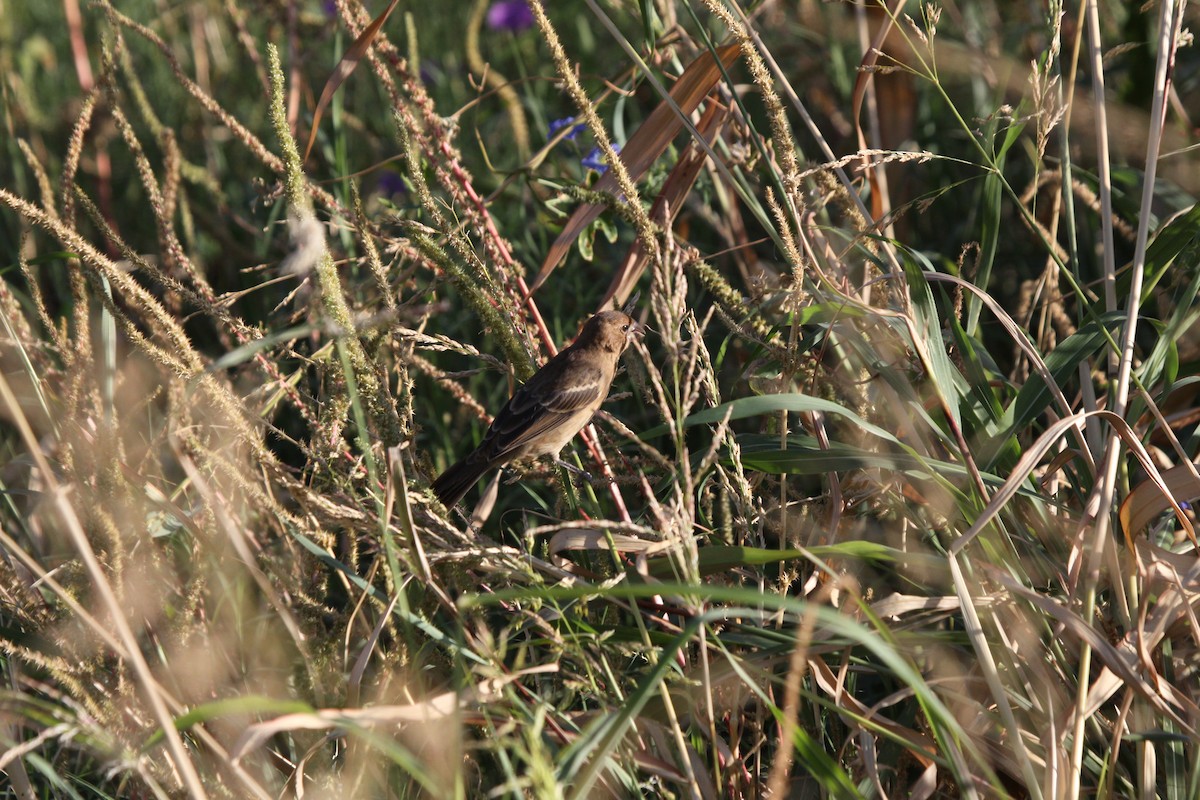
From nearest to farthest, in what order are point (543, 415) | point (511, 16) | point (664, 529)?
point (664, 529) < point (543, 415) < point (511, 16)

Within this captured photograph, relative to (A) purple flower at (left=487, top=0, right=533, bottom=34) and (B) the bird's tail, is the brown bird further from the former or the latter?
(A) purple flower at (left=487, top=0, right=533, bottom=34)

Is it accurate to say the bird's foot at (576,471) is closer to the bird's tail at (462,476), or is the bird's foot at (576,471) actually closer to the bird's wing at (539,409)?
the bird's wing at (539,409)

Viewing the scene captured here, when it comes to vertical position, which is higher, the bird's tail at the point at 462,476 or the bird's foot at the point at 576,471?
the bird's foot at the point at 576,471

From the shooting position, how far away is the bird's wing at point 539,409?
124 inches

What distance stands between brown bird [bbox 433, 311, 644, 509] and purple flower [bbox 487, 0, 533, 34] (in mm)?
2102

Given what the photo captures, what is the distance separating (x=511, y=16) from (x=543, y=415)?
261 centimetres

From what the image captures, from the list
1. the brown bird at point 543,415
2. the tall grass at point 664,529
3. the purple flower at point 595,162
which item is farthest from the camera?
the purple flower at point 595,162

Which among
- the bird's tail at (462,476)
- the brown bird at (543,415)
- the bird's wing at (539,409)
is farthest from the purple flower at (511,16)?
the bird's tail at (462,476)

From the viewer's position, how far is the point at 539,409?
11.0ft

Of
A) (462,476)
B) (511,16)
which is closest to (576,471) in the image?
(462,476)

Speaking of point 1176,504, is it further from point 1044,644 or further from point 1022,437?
point 1022,437

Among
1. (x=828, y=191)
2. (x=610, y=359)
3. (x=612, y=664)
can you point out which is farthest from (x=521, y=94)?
(x=612, y=664)

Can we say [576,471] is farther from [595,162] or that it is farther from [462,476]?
[595,162]

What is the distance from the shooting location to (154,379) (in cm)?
334
